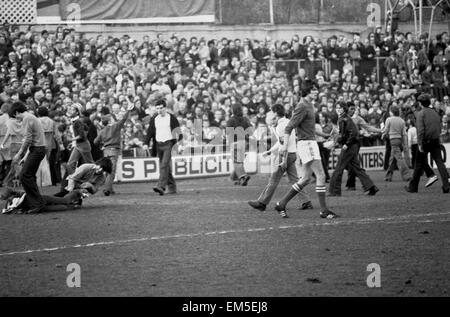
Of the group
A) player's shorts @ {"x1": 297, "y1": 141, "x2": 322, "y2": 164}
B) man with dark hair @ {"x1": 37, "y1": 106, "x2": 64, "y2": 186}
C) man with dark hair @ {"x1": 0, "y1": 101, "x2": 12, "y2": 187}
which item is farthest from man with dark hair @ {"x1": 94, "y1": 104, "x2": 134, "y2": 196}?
player's shorts @ {"x1": 297, "y1": 141, "x2": 322, "y2": 164}

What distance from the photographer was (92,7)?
107 feet

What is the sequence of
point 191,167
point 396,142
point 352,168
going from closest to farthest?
point 352,168 < point 396,142 < point 191,167

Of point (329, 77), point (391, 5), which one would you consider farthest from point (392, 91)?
point (391, 5)

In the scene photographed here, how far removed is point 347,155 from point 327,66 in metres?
13.1

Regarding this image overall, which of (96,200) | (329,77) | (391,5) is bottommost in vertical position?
(96,200)

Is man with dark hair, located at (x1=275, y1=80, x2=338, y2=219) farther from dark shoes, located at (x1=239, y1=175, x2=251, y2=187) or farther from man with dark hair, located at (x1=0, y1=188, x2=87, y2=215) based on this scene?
dark shoes, located at (x1=239, y1=175, x2=251, y2=187)

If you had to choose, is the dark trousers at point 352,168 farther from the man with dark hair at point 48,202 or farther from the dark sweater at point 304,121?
the man with dark hair at point 48,202

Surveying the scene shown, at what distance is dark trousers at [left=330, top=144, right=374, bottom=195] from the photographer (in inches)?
756

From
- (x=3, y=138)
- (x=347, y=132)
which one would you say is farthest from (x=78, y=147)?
(x=347, y=132)

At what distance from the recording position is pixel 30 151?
16.1 metres

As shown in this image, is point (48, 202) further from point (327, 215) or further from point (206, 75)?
point (206, 75)
